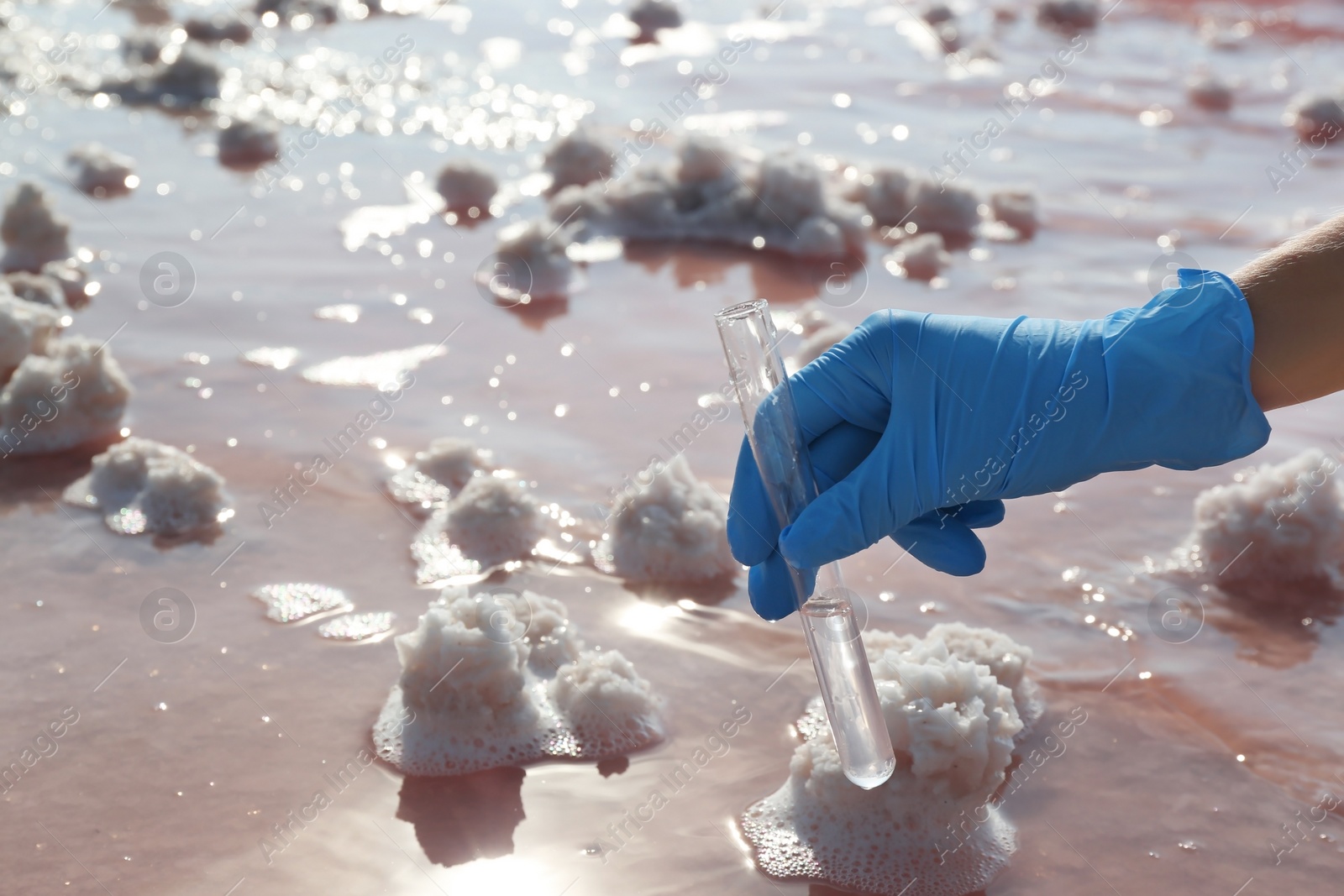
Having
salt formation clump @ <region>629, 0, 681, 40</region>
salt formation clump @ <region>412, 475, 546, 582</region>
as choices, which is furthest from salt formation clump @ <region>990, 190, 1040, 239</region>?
salt formation clump @ <region>629, 0, 681, 40</region>

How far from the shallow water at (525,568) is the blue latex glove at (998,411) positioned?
473mm

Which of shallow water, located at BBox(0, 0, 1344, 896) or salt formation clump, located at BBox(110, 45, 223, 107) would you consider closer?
shallow water, located at BBox(0, 0, 1344, 896)

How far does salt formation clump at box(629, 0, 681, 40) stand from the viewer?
7816mm

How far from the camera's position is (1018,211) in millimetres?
4656

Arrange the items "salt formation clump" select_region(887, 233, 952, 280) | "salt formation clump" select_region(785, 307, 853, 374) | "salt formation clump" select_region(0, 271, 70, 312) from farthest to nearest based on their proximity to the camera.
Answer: "salt formation clump" select_region(887, 233, 952, 280) < "salt formation clump" select_region(0, 271, 70, 312) < "salt formation clump" select_region(785, 307, 853, 374)

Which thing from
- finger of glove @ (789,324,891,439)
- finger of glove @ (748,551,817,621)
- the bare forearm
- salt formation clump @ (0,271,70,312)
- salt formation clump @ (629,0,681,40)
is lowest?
salt formation clump @ (629,0,681,40)

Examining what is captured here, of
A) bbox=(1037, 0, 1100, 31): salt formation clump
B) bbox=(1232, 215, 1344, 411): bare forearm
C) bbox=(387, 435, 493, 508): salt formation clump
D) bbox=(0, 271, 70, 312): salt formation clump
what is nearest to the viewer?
bbox=(1232, 215, 1344, 411): bare forearm

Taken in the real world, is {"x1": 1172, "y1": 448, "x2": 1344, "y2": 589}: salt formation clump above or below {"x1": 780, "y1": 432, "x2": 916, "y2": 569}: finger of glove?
below

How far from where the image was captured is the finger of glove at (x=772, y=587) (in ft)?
6.07

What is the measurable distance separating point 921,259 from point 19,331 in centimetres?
295

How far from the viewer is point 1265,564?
Answer: 8.38 feet

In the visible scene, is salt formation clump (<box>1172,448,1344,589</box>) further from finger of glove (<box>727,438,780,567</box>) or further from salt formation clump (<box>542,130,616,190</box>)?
salt formation clump (<box>542,130,616,190</box>)

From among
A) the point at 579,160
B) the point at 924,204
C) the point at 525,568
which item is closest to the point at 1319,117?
the point at 924,204

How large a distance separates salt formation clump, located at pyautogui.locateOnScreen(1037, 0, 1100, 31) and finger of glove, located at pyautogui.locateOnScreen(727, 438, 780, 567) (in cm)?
778
